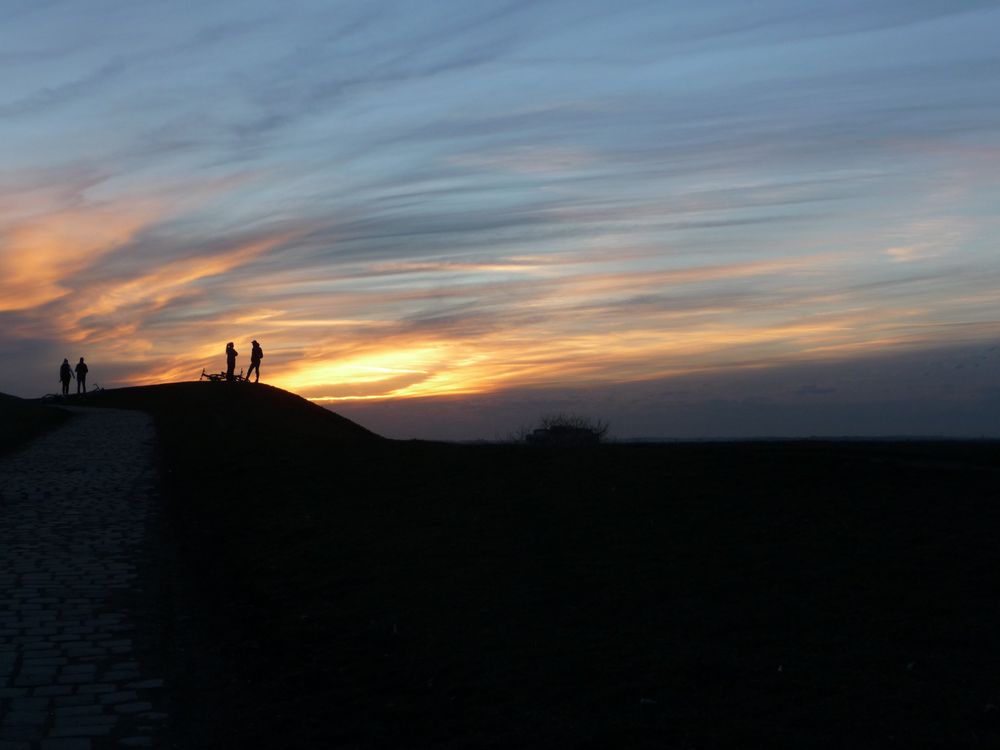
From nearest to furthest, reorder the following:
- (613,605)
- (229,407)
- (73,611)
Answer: (613,605), (73,611), (229,407)

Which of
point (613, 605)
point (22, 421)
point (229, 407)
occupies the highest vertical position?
point (229, 407)

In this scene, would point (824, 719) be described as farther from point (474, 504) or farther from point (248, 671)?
point (474, 504)

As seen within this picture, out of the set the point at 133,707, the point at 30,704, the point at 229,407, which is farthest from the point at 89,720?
the point at 229,407

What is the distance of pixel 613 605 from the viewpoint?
9.56 m

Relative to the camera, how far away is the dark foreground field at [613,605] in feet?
22.4

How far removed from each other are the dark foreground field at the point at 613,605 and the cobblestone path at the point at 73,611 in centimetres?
49

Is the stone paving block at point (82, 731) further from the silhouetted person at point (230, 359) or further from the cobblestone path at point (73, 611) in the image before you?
the silhouetted person at point (230, 359)

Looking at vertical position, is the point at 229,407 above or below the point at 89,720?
above

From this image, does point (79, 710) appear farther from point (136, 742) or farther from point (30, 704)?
point (136, 742)

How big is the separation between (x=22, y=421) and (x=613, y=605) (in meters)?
33.0

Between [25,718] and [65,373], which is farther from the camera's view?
[65,373]

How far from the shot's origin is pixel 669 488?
48.5 feet

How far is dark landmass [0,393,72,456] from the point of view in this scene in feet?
102

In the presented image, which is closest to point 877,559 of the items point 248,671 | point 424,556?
point 424,556
